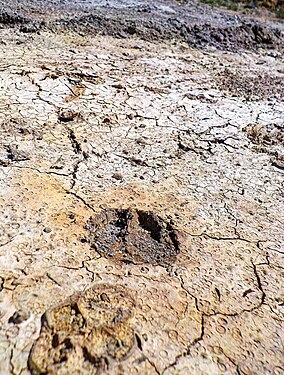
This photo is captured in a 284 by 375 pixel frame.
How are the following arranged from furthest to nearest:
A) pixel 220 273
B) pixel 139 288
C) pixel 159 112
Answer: pixel 159 112
pixel 220 273
pixel 139 288

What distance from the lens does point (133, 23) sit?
506cm

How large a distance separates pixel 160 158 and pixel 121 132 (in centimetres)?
41

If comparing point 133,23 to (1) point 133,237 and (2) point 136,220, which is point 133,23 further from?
(1) point 133,237

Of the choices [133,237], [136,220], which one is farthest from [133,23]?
[133,237]

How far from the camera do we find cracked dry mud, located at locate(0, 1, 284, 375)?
1472 millimetres

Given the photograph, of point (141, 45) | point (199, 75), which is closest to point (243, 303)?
point (199, 75)

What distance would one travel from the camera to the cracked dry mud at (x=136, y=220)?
1.47 meters

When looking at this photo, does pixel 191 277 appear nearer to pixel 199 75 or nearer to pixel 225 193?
pixel 225 193

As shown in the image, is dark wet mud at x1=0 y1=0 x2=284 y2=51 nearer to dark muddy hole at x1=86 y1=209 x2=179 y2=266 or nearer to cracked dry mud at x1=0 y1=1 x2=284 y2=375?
cracked dry mud at x1=0 y1=1 x2=284 y2=375

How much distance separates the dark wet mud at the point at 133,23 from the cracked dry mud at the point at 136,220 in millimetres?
1062

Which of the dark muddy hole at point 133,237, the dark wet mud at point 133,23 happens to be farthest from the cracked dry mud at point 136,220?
the dark wet mud at point 133,23

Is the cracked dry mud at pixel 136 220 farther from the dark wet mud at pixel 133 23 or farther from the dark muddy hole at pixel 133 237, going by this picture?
the dark wet mud at pixel 133 23

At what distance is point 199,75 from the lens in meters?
4.07

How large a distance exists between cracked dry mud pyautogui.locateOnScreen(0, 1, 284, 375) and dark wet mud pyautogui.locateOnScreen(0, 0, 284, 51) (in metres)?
1.06
